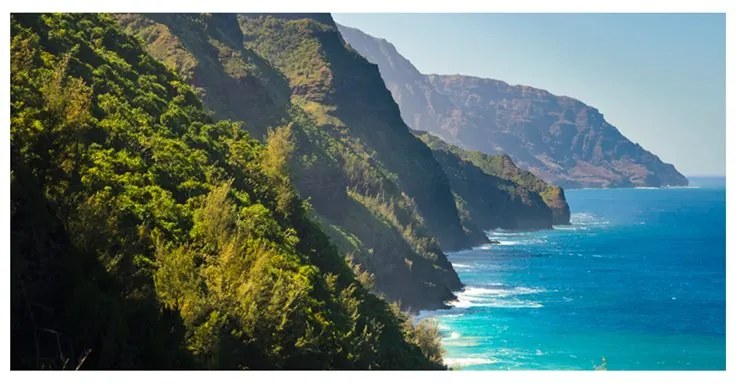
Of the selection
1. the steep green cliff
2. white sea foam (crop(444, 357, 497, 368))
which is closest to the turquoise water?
white sea foam (crop(444, 357, 497, 368))

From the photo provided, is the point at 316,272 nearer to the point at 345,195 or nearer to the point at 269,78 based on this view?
the point at 345,195

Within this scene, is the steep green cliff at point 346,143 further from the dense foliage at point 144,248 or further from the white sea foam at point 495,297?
the dense foliage at point 144,248

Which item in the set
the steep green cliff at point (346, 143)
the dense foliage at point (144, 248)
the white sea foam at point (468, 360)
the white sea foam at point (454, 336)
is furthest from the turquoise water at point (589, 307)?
the dense foliage at point (144, 248)

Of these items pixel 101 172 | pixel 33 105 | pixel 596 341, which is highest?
pixel 33 105

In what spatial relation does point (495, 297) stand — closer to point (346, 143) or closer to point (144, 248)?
point (346, 143)

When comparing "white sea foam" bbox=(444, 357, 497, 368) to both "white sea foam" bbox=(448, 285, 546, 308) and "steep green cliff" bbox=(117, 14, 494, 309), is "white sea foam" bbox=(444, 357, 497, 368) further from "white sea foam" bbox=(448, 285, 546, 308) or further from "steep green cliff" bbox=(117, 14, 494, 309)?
"white sea foam" bbox=(448, 285, 546, 308)

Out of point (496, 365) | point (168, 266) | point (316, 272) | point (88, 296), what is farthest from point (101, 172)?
point (496, 365)
